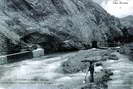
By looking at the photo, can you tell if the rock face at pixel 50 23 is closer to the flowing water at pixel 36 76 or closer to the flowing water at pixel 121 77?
the flowing water at pixel 36 76

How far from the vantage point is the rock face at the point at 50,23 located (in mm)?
33531

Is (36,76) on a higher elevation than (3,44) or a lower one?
lower

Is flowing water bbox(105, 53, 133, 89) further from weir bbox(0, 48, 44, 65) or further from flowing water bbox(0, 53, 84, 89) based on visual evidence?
weir bbox(0, 48, 44, 65)

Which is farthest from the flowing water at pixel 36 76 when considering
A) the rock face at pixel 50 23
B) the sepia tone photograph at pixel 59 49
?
the rock face at pixel 50 23

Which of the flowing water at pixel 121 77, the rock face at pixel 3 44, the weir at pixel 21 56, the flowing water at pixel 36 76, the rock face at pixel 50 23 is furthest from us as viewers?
the rock face at pixel 50 23

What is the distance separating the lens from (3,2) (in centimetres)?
3562

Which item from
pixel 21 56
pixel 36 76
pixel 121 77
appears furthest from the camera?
pixel 21 56

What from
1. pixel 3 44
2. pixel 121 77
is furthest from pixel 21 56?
pixel 121 77

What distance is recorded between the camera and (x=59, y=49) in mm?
36281

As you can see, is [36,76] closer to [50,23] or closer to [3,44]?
[3,44]

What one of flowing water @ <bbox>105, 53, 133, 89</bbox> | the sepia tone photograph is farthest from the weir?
flowing water @ <bbox>105, 53, 133, 89</bbox>

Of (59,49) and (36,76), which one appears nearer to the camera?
(36,76)

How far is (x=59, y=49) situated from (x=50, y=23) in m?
4.05

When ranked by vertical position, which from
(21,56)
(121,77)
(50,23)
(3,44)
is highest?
(50,23)
